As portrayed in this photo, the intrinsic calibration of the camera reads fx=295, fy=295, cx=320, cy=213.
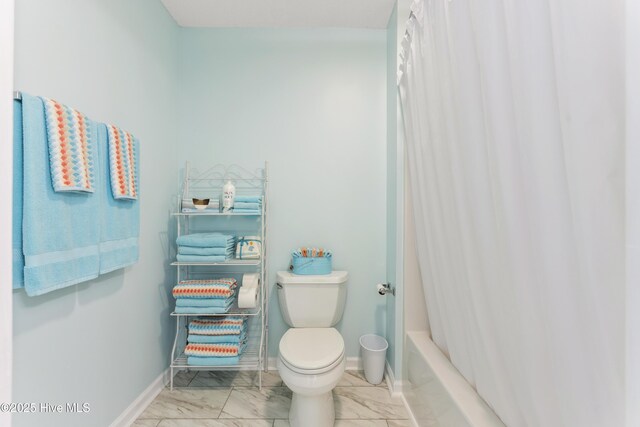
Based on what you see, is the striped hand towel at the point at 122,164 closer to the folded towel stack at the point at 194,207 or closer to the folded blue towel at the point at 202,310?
the folded towel stack at the point at 194,207

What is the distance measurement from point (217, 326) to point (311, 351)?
686mm

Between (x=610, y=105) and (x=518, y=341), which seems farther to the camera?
(x=518, y=341)

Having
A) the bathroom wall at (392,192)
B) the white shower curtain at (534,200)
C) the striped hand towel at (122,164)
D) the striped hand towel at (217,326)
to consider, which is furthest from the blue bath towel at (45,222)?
the bathroom wall at (392,192)

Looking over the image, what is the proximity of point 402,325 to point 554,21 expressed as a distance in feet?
5.26

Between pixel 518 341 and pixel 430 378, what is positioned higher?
pixel 518 341

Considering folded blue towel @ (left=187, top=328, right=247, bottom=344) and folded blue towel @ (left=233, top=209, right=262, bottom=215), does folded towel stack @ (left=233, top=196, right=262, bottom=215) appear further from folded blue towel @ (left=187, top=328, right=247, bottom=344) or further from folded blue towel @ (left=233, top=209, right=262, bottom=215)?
folded blue towel @ (left=187, top=328, right=247, bottom=344)

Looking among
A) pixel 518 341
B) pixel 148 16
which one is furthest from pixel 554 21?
pixel 148 16

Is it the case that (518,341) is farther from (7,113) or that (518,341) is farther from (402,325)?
(7,113)

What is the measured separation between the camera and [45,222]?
103cm

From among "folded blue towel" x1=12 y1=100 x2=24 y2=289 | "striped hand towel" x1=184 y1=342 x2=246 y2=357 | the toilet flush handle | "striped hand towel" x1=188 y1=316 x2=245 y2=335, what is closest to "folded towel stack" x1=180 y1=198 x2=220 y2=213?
"striped hand towel" x1=188 y1=316 x2=245 y2=335

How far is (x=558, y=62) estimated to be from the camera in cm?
62

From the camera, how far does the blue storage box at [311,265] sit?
1967 millimetres

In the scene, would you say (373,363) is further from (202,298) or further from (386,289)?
(202,298)

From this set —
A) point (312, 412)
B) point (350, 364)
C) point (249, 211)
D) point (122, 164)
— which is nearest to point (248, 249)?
point (249, 211)
